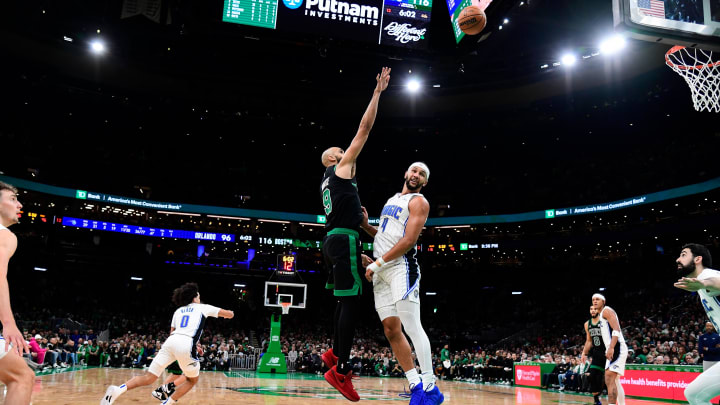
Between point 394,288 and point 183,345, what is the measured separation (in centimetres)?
376

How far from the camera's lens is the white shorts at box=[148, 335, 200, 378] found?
7.45 meters

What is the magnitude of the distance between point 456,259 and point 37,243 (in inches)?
1007

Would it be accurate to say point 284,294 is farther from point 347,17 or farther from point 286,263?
point 347,17

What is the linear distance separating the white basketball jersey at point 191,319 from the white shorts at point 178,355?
10 centimetres

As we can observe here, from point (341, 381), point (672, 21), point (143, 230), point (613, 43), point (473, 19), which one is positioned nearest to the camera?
point (341, 381)

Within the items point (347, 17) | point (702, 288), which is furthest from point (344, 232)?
point (347, 17)

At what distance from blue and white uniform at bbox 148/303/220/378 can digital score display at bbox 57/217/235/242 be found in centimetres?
2717

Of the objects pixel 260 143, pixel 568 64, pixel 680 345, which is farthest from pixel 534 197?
pixel 260 143

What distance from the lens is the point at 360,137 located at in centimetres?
536

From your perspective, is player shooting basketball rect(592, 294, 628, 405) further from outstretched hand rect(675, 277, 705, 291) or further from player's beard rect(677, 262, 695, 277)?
outstretched hand rect(675, 277, 705, 291)

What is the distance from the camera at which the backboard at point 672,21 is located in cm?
644

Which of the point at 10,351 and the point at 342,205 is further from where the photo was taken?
the point at 342,205

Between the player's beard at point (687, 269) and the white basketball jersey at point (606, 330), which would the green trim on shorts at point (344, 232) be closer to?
the player's beard at point (687, 269)

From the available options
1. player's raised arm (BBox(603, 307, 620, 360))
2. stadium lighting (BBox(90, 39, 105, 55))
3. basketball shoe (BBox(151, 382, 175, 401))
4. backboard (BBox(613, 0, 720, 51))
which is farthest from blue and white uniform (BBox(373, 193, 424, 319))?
stadium lighting (BBox(90, 39, 105, 55))
